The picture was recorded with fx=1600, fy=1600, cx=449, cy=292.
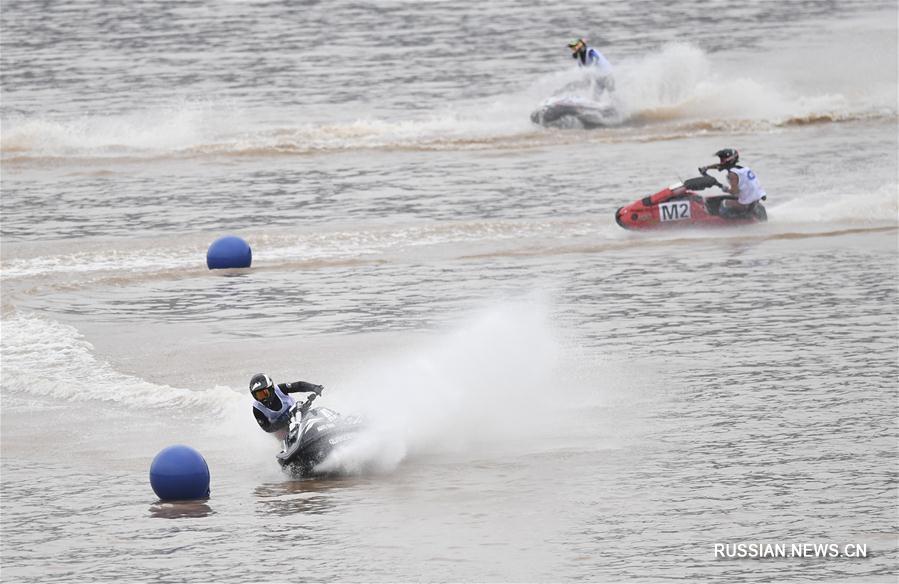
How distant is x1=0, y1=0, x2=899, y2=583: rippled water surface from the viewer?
60.2ft

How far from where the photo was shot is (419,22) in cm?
7225

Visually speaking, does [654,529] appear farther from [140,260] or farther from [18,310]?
[140,260]

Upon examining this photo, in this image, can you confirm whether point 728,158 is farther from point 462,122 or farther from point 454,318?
point 462,122

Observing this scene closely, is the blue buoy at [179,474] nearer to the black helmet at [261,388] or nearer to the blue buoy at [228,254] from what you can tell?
the black helmet at [261,388]

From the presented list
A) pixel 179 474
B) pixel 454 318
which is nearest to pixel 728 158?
pixel 454 318

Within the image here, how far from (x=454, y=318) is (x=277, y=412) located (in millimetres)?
8076

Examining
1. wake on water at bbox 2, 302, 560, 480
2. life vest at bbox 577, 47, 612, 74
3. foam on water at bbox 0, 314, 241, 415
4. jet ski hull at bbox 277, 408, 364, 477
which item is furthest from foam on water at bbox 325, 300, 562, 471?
life vest at bbox 577, 47, 612, 74

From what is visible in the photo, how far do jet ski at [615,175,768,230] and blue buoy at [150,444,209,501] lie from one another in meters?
17.3

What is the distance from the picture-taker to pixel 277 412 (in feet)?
Result: 68.2

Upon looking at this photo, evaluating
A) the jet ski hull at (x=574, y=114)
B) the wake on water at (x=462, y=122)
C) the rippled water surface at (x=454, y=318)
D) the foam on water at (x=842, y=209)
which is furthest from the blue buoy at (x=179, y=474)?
the jet ski hull at (x=574, y=114)

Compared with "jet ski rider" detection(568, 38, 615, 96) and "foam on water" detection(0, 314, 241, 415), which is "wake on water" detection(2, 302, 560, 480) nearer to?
"foam on water" detection(0, 314, 241, 415)

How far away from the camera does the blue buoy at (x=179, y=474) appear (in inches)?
768

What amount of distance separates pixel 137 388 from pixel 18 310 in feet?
20.3

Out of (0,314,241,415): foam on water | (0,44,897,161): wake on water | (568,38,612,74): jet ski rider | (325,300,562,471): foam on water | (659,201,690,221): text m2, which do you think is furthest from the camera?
(0,44,897,161): wake on water
